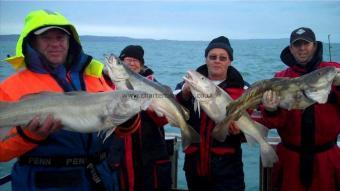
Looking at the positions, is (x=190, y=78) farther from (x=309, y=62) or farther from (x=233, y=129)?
(x=309, y=62)

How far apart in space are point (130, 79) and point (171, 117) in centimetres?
70

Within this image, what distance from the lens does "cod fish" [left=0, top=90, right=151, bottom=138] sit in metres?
3.14

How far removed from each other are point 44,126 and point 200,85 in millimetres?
1920

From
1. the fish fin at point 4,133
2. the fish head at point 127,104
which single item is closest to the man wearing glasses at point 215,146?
the fish head at point 127,104

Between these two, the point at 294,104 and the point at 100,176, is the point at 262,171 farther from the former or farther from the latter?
the point at 100,176

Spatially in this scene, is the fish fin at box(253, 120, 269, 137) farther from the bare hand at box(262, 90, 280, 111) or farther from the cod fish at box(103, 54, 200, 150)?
the cod fish at box(103, 54, 200, 150)

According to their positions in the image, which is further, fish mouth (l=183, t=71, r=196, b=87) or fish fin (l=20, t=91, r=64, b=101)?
fish mouth (l=183, t=71, r=196, b=87)

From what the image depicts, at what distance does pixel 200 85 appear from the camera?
435 centimetres

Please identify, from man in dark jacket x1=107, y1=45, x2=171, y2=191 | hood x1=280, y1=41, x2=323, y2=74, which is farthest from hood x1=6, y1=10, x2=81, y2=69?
hood x1=280, y1=41, x2=323, y2=74

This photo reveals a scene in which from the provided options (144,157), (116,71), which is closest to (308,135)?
(144,157)

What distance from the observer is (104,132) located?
3363 millimetres

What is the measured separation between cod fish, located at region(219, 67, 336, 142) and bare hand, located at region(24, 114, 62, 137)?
1.78 metres

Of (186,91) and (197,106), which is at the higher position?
(186,91)

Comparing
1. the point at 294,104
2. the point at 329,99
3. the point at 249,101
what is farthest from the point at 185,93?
the point at 329,99
